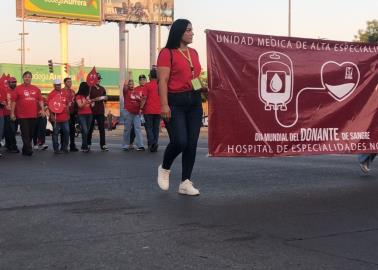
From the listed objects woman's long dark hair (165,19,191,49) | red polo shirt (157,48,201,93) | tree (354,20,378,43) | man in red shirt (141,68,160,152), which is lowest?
man in red shirt (141,68,160,152)

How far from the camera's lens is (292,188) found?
7910 mm

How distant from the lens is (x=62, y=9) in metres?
64.2

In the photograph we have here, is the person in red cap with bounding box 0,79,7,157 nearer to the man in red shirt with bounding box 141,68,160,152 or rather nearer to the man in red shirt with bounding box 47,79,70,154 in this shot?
the man in red shirt with bounding box 47,79,70,154

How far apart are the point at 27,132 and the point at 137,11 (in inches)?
2082

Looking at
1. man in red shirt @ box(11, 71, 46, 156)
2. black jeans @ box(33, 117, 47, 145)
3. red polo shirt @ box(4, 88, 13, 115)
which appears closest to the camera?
man in red shirt @ box(11, 71, 46, 156)

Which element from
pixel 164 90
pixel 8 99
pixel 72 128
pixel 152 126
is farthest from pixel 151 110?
pixel 164 90

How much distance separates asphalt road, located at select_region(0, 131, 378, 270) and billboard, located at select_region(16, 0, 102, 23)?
55909 millimetres

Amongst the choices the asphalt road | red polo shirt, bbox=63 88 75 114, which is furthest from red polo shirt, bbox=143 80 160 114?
the asphalt road

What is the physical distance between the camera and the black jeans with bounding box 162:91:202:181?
23.5ft

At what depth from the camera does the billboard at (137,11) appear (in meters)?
65.2

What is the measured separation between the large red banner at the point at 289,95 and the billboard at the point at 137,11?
57576mm

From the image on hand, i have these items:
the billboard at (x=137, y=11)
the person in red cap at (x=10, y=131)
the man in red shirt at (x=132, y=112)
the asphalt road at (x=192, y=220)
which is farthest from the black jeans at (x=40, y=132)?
the billboard at (x=137, y=11)

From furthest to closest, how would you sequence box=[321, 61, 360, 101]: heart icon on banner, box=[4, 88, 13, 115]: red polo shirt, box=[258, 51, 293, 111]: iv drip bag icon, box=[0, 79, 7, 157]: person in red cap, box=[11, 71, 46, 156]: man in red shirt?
box=[4, 88, 13, 115]: red polo shirt < box=[11, 71, 46, 156]: man in red shirt < box=[0, 79, 7, 157]: person in red cap < box=[321, 61, 360, 101]: heart icon on banner < box=[258, 51, 293, 111]: iv drip bag icon

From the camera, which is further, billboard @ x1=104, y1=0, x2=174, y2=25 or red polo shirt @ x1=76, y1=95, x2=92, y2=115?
billboard @ x1=104, y1=0, x2=174, y2=25
